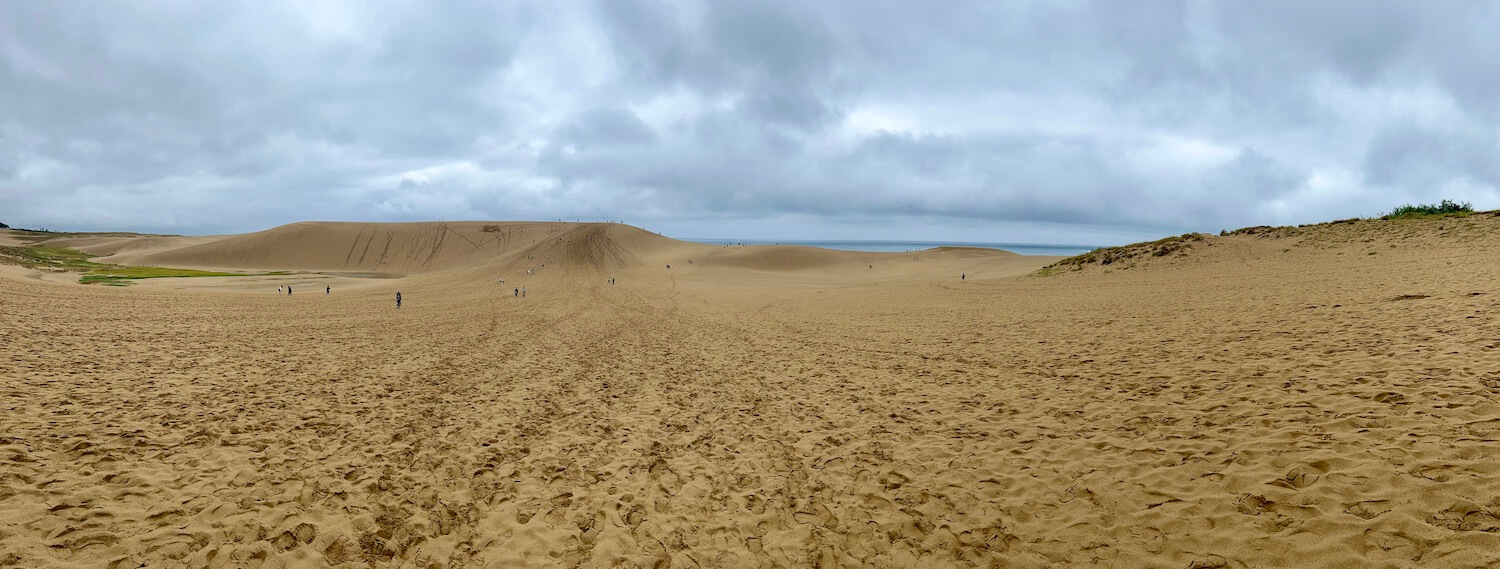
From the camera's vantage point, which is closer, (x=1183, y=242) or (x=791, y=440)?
(x=791, y=440)

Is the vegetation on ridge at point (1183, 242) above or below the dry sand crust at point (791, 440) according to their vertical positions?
above

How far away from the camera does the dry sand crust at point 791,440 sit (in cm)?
488

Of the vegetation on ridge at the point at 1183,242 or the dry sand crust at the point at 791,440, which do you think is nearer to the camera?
the dry sand crust at the point at 791,440

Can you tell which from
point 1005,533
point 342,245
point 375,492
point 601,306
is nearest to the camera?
point 1005,533

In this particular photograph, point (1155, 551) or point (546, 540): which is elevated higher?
point (1155, 551)

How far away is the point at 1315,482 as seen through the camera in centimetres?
491

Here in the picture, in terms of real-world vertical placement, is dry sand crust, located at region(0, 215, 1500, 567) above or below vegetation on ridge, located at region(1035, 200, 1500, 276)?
below

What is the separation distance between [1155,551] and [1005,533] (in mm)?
1160

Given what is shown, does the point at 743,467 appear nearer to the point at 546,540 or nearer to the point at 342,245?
the point at 546,540

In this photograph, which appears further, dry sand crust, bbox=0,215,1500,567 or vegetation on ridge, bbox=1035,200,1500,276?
vegetation on ridge, bbox=1035,200,1500,276

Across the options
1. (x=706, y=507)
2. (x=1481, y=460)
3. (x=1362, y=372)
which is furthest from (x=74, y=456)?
(x=1362, y=372)

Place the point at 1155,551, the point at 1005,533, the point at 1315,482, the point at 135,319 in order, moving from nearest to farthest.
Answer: the point at 1155,551
the point at 1315,482
the point at 1005,533
the point at 135,319

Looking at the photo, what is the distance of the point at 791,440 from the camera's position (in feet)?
26.8

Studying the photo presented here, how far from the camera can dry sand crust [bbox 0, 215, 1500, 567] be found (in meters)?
4.88
